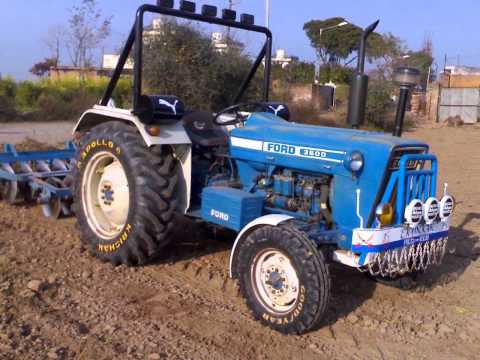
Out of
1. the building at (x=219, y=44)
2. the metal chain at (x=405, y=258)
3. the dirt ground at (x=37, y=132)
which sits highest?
the building at (x=219, y=44)

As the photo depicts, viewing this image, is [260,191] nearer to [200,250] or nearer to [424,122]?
[200,250]

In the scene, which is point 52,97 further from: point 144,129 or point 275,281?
point 275,281

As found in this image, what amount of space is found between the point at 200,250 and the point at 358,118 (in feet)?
7.29

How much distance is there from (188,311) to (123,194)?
1.52 m

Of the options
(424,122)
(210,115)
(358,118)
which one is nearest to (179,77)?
(210,115)

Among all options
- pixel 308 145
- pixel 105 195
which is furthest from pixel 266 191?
pixel 105 195

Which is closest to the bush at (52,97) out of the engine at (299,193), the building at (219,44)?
the building at (219,44)

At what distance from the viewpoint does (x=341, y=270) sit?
545 centimetres

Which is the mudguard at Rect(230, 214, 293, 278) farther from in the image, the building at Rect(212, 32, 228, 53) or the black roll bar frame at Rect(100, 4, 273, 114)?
the building at Rect(212, 32, 228, 53)

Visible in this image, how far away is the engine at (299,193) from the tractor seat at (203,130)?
1.96 ft

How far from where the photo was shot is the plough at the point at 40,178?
657 cm

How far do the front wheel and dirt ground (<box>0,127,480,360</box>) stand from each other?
0.14 metres

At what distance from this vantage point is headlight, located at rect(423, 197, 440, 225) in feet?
13.9

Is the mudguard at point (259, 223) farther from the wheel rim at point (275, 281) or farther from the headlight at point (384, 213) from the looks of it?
the headlight at point (384, 213)
